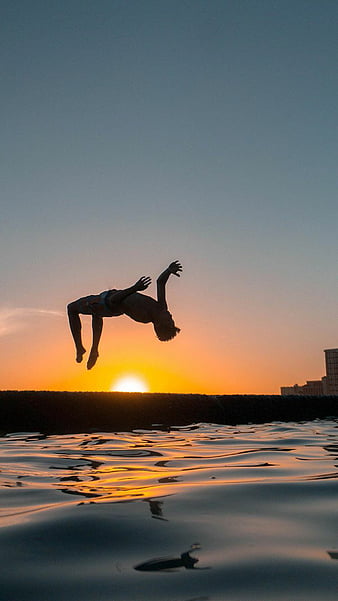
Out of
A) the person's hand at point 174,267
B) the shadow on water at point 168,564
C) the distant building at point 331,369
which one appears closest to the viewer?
the shadow on water at point 168,564

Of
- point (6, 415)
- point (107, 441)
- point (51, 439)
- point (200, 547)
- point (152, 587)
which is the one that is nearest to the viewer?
point (152, 587)

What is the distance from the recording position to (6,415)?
706cm

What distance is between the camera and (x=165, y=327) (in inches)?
292

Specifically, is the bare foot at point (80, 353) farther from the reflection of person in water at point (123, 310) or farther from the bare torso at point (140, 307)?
the bare torso at point (140, 307)

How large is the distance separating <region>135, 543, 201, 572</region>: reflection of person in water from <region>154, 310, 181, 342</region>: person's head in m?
5.91

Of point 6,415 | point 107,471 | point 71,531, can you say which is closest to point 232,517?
point 71,531

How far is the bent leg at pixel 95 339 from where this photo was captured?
7565 millimetres

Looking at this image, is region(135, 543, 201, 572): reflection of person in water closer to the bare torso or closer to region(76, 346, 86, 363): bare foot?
the bare torso

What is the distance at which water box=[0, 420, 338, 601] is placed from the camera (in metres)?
1.21

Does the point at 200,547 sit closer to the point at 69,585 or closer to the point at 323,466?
the point at 69,585

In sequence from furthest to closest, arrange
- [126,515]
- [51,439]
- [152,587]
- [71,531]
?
[51,439] < [126,515] < [71,531] < [152,587]

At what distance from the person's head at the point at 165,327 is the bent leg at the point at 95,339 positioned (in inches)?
31.8

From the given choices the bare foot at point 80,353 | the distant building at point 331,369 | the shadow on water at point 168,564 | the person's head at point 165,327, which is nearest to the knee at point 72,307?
the bare foot at point 80,353

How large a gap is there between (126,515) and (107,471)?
130 centimetres
